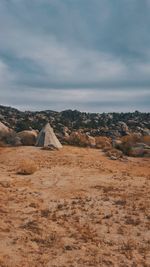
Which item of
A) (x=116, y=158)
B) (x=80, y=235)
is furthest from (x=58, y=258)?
(x=116, y=158)

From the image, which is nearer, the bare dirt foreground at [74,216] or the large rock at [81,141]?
the bare dirt foreground at [74,216]

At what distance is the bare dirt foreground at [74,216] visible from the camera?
14531 millimetres

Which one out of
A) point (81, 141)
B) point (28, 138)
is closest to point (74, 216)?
point (28, 138)

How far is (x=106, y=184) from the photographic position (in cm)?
2614

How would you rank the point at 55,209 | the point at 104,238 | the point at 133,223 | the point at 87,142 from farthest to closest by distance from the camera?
the point at 87,142
the point at 55,209
the point at 133,223
the point at 104,238

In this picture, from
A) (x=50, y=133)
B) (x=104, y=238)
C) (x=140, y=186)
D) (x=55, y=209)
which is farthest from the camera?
(x=50, y=133)

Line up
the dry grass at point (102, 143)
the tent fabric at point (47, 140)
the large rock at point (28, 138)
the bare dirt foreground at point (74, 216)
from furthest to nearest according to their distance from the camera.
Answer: the dry grass at point (102, 143) < the large rock at point (28, 138) < the tent fabric at point (47, 140) < the bare dirt foreground at point (74, 216)

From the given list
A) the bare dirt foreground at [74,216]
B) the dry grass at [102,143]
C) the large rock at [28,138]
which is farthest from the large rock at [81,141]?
the bare dirt foreground at [74,216]

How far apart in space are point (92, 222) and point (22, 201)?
4.53m

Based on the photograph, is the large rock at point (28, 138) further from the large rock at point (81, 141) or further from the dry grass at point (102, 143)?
the dry grass at point (102, 143)

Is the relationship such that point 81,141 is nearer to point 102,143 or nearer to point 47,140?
point 102,143

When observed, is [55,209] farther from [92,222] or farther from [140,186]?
[140,186]

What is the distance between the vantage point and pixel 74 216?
1897cm

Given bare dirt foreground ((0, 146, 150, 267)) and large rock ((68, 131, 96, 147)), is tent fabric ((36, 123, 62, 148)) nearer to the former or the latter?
large rock ((68, 131, 96, 147))
